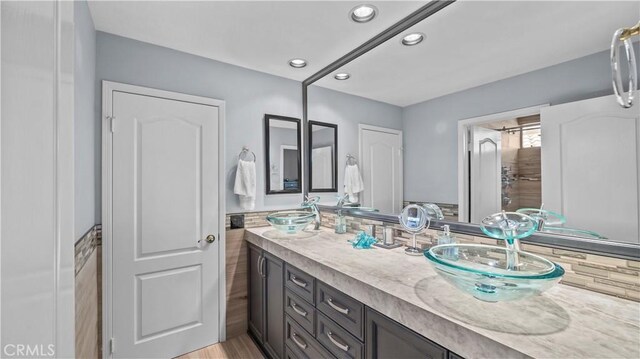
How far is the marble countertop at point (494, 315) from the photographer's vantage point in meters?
0.70

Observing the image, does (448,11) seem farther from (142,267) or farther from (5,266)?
(142,267)

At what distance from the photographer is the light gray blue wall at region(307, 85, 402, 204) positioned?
1937 mm

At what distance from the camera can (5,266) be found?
0.29 meters

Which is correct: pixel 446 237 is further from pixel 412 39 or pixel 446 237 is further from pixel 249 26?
pixel 249 26

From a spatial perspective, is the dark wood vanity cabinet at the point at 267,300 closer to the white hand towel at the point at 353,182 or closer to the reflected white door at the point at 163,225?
the reflected white door at the point at 163,225

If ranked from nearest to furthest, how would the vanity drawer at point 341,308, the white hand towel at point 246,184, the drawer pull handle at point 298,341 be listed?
the vanity drawer at point 341,308, the drawer pull handle at point 298,341, the white hand towel at point 246,184

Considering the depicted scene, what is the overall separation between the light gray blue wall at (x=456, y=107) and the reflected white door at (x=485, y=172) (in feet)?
0.32

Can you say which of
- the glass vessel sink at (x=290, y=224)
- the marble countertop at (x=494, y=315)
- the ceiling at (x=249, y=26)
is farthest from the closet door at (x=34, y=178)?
the glass vessel sink at (x=290, y=224)

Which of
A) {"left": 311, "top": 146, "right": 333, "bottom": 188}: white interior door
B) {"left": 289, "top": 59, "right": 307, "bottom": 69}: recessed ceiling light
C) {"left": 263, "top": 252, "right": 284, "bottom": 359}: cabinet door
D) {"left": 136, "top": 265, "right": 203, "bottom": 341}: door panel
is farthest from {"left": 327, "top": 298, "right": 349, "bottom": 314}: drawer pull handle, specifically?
{"left": 289, "top": 59, "right": 307, "bottom": 69}: recessed ceiling light

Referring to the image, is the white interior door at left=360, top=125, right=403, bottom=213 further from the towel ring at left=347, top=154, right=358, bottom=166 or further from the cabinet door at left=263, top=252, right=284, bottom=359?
the cabinet door at left=263, top=252, right=284, bottom=359

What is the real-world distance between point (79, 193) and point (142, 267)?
831 mm

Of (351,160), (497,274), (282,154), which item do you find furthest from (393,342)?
(282,154)

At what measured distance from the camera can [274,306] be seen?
188 cm

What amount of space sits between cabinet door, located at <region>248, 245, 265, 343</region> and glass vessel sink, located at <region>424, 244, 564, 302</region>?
1392 millimetres
